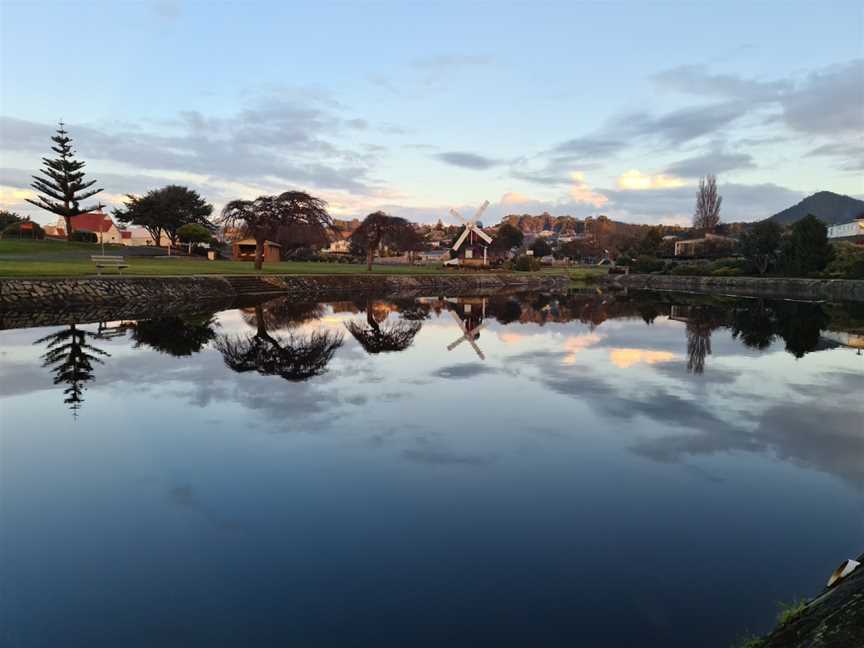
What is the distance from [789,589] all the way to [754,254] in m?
72.5

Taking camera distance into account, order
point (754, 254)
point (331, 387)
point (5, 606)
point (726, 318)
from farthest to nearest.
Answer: point (754, 254)
point (726, 318)
point (331, 387)
point (5, 606)

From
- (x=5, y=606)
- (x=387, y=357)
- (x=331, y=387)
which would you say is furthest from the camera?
(x=387, y=357)

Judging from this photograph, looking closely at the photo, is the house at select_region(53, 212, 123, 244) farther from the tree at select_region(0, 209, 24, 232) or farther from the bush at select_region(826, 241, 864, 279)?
the bush at select_region(826, 241, 864, 279)

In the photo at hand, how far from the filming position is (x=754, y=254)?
6738 cm

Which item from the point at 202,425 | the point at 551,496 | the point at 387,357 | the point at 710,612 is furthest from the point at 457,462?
the point at 387,357

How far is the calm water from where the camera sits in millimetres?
5020

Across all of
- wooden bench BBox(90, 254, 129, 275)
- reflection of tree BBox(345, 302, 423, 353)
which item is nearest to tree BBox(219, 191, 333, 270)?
wooden bench BBox(90, 254, 129, 275)

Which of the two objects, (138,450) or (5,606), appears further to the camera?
(138,450)

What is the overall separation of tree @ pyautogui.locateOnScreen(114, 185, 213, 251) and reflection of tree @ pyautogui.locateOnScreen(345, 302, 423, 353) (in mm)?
73294

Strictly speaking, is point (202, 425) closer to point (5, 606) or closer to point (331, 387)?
point (331, 387)

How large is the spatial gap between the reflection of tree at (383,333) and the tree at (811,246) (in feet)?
167

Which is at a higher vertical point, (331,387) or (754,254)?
(754,254)

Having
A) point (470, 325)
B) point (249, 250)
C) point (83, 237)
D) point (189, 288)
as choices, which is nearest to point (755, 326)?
point (470, 325)

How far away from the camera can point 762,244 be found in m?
65.6
